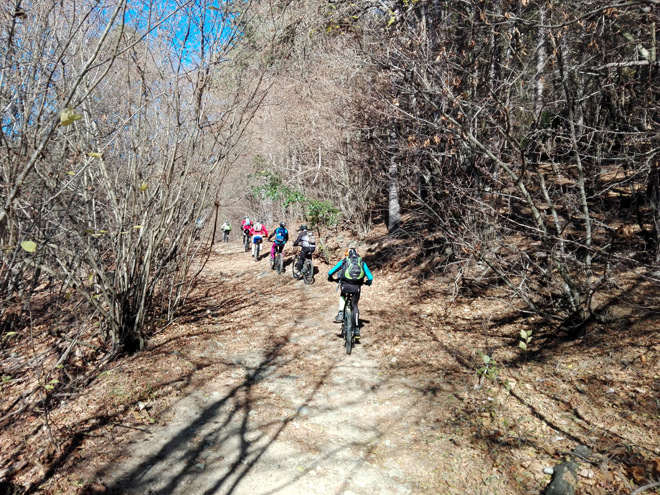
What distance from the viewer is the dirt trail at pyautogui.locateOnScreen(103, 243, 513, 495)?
457 cm

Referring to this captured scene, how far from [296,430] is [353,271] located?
10.9ft

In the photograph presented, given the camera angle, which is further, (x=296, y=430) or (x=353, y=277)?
(x=353, y=277)

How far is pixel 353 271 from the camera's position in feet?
26.8

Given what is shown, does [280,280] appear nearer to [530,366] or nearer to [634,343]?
[530,366]

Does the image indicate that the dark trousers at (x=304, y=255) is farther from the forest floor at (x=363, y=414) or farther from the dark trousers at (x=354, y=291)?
the dark trousers at (x=354, y=291)

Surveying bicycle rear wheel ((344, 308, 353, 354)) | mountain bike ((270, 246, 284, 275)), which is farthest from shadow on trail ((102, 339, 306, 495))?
mountain bike ((270, 246, 284, 275))

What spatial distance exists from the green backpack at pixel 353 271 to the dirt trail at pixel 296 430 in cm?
130

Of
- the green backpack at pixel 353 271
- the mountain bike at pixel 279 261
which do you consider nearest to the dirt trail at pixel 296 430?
the green backpack at pixel 353 271

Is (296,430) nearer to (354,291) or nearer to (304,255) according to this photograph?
(354,291)

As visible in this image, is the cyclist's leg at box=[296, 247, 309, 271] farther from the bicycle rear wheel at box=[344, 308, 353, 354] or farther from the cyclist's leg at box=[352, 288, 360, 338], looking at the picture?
the bicycle rear wheel at box=[344, 308, 353, 354]

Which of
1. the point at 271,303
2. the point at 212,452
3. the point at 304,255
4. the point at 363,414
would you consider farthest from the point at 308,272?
the point at 212,452

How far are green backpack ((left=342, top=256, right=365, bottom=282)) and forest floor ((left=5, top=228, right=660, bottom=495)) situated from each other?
130 cm

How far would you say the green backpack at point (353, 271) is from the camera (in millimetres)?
8172

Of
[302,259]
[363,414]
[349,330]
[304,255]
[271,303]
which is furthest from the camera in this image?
[302,259]
